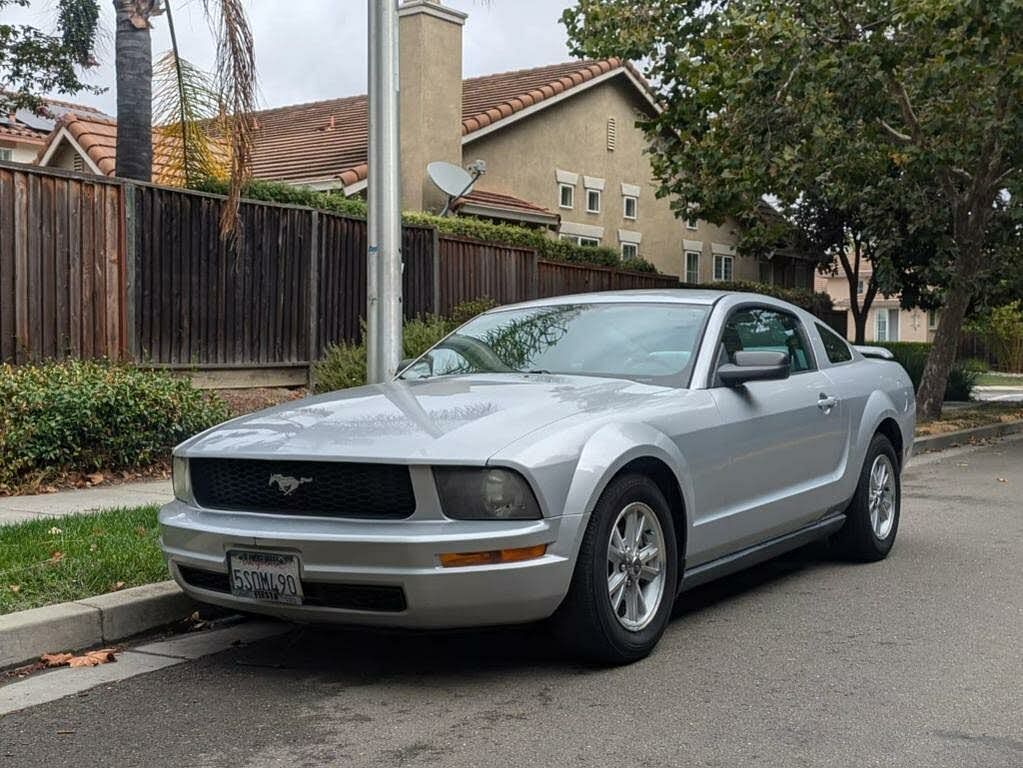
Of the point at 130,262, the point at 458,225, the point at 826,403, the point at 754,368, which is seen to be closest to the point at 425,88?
the point at 458,225

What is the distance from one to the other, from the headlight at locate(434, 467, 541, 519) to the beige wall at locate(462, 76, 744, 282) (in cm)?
1954

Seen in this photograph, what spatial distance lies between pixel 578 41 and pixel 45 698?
1461 cm

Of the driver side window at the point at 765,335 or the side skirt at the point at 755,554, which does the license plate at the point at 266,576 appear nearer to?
the side skirt at the point at 755,554

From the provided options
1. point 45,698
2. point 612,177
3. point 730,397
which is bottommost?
point 45,698

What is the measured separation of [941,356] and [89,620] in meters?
14.7

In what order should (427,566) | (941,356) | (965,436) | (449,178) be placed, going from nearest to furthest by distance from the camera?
(427,566), (965,436), (941,356), (449,178)

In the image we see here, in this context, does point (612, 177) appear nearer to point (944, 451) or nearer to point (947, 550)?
point (944, 451)

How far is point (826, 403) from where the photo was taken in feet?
22.7

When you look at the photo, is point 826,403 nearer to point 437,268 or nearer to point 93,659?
point 93,659

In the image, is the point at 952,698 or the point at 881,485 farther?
the point at 881,485

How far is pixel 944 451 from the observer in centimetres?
1513

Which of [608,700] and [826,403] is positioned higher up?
[826,403]

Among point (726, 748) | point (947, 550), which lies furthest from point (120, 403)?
point (726, 748)

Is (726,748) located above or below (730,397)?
below
